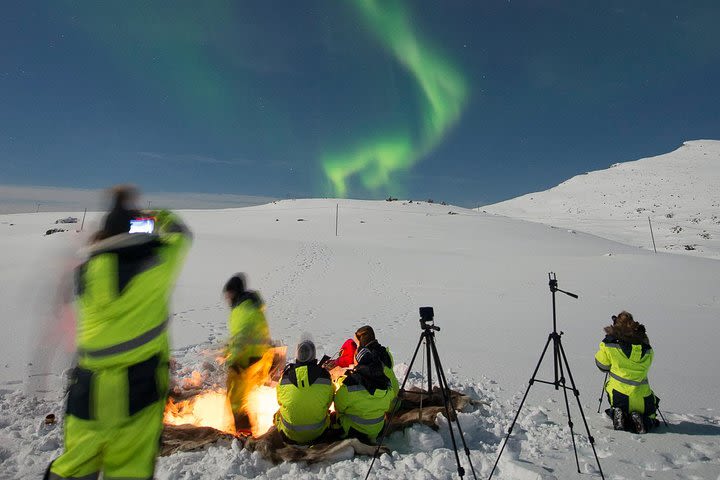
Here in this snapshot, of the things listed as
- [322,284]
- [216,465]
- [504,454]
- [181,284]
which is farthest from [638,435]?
[181,284]

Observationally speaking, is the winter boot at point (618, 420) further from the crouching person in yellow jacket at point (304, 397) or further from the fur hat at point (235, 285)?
the fur hat at point (235, 285)

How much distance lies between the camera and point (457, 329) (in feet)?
39.4

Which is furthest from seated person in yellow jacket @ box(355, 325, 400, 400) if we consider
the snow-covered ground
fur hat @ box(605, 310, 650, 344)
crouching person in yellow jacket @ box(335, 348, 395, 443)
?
fur hat @ box(605, 310, 650, 344)

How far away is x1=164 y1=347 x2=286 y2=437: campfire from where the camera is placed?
5773mm

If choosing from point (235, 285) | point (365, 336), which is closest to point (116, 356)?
point (235, 285)

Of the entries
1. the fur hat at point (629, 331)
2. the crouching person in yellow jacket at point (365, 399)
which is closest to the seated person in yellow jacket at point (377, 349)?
the crouching person in yellow jacket at point (365, 399)

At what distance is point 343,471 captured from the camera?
438cm

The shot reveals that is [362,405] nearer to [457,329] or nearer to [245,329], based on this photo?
[245,329]

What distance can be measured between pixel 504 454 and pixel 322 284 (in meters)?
14.8

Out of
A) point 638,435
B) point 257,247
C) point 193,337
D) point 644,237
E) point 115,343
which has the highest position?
point 644,237

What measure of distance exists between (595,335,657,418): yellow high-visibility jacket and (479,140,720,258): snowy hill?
142ft

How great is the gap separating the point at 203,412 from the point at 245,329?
1778mm

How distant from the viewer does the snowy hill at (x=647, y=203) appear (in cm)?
4919

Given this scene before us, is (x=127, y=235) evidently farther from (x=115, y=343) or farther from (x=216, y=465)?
(x=216, y=465)
